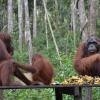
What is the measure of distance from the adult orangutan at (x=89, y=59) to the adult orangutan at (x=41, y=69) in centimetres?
93

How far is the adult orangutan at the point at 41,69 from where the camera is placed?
440 centimetres

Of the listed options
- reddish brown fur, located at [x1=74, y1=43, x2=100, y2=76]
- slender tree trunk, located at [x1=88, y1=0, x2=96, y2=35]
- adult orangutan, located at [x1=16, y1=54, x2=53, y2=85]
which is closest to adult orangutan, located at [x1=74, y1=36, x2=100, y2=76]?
reddish brown fur, located at [x1=74, y1=43, x2=100, y2=76]

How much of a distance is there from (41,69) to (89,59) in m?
1.05

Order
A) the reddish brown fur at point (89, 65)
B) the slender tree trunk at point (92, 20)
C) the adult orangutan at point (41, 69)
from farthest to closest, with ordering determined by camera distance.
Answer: the slender tree trunk at point (92, 20) → the reddish brown fur at point (89, 65) → the adult orangutan at point (41, 69)

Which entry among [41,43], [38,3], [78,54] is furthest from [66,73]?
[38,3]

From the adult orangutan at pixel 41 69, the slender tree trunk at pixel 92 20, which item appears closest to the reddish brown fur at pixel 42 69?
the adult orangutan at pixel 41 69

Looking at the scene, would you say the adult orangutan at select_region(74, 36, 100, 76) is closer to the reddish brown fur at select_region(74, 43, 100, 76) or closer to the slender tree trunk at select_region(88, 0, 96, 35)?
the reddish brown fur at select_region(74, 43, 100, 76)

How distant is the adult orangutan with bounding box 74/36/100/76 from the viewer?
5.31m

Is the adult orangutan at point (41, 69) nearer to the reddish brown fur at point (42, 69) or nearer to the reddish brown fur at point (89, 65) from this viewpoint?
the reddish brown fur at point (42, 69)

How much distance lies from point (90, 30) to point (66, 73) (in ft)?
5.20

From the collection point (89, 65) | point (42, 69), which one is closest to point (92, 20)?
point (89, 65)

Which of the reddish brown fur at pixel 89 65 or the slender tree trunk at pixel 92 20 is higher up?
the slender tree trunk at pixel 92 20

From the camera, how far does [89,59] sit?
17.4 feet

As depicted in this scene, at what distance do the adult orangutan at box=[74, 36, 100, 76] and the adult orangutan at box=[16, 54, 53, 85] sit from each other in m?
0.93
